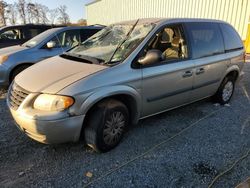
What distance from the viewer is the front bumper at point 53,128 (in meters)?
2.48

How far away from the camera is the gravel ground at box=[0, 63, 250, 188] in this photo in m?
2.49

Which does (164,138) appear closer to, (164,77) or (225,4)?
(164,77)

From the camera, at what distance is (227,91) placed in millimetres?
4840

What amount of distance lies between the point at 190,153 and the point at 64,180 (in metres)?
1.60

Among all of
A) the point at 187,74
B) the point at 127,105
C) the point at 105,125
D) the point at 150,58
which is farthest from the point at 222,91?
the point at 105,125

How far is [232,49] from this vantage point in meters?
4.59

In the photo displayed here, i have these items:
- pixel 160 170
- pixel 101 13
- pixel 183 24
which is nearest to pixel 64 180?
pixel 160 170

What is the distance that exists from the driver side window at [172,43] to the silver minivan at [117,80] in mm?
15

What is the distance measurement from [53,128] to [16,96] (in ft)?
2.36

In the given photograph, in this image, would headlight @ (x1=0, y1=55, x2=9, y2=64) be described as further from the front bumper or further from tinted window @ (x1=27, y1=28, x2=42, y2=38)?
the front bumper

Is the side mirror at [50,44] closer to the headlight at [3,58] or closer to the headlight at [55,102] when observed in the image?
the headlight at [3,58]

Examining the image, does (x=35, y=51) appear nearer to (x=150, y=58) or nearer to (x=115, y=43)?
(x=115, y=43)

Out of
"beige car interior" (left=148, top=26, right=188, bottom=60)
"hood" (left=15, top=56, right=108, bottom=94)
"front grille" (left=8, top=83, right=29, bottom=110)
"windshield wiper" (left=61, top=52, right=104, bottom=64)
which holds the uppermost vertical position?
"beige car interior" (left=148, top=26, right=188, bottom=60)

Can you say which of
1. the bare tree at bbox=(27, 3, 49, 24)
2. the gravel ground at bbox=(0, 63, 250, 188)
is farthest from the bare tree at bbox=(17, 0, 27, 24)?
the gravel ground at bbox=(0, 63, 250, 188)
